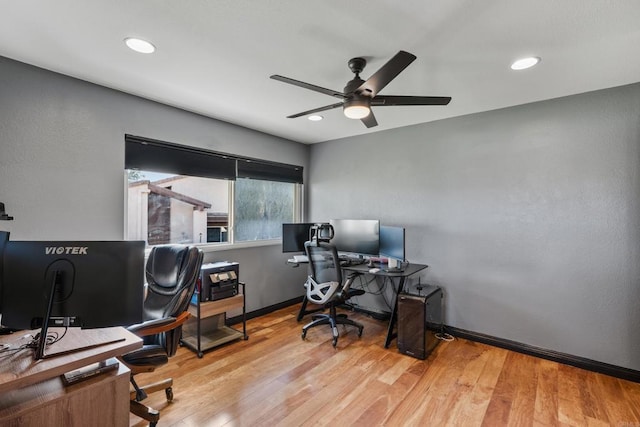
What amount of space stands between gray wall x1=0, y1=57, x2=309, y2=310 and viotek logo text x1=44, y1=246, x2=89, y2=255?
1.45 m

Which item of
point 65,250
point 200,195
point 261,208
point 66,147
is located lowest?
point 65,250

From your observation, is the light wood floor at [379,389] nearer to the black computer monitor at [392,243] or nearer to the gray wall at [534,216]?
the gray wall at [534,216]

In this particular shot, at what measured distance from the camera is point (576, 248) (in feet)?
8.68

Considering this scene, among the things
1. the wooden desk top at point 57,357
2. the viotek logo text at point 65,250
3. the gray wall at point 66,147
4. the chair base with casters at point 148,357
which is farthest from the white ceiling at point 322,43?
the chair base with casters at point 148,357

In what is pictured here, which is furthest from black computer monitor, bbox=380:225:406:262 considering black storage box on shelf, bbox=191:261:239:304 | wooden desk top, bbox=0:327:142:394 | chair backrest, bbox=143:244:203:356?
wooden desk top, bbox=0:327:142:394

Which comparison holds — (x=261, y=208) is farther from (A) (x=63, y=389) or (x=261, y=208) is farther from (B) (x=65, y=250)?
(A) (x=63, y=389)

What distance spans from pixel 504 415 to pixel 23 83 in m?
4.20

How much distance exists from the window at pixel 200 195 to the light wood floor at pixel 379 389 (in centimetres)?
129

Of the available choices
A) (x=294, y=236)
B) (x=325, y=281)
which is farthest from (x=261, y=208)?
(x=325, y=281)

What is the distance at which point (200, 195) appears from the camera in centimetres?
342

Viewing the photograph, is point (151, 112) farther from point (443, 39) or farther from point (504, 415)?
point (504, 415)

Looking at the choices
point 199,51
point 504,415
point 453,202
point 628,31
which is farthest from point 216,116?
point 504,415

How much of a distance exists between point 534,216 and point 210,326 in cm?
358

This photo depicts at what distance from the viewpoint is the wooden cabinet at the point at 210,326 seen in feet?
9.35
